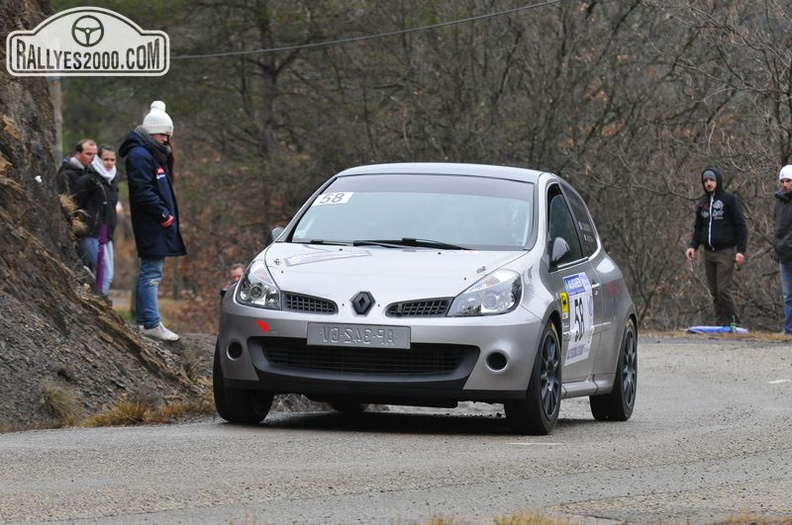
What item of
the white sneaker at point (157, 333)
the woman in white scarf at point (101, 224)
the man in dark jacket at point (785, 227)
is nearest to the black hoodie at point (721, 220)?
the man in dark jacket at point (785, 227)

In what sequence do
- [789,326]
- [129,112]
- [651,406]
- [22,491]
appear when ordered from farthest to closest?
[129,112], [789,326], [651,406], [22,491]

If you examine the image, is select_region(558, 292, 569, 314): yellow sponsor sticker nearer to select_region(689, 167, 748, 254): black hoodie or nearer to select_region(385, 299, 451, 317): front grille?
select_region(385, 299, 451, 317): front grille

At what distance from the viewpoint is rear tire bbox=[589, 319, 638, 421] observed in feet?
39.4

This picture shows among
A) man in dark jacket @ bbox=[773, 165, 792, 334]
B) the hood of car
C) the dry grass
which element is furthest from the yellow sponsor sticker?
man in dark jacket @ bbox=[773, 165, 792, 334]

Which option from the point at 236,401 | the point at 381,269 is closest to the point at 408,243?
the point at 381,269

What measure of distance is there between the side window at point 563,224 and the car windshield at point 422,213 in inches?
10.2

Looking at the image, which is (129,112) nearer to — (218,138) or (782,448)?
(218,138)

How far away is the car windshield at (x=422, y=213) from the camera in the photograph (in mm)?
10492

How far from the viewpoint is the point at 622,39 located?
33000mm

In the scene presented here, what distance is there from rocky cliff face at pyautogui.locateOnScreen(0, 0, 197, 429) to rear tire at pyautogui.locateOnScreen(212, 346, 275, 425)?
118cm

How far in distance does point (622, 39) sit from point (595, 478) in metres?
26.0

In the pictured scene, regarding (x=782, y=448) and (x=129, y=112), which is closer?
(x=782, y=448)

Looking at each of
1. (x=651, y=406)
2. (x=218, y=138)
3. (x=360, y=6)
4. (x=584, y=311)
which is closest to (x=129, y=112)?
(x=218, y=138)
